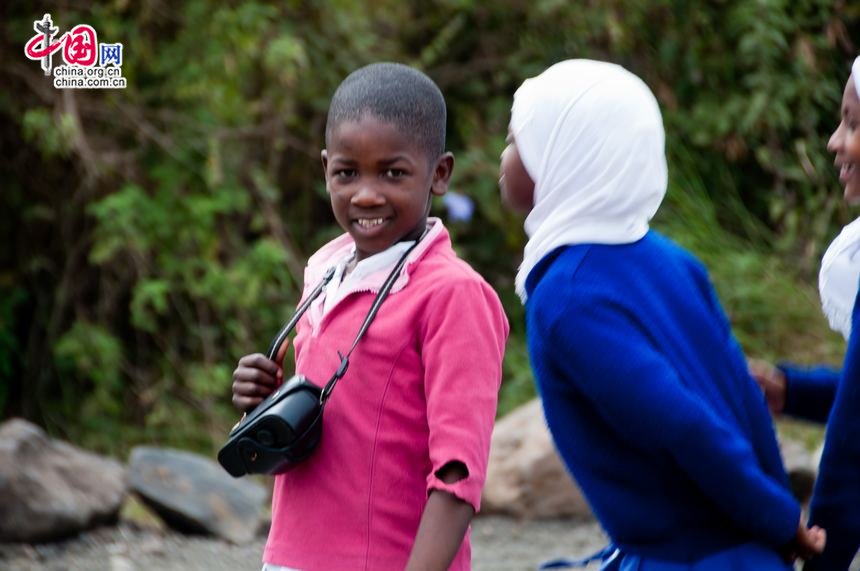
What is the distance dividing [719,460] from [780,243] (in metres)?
4.97

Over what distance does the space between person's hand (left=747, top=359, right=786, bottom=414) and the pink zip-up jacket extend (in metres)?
0.47

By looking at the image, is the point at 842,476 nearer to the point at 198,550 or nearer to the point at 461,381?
the point at 461,381

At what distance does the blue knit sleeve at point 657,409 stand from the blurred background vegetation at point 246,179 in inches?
170


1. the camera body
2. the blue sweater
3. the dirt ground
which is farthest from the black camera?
the dirt ground

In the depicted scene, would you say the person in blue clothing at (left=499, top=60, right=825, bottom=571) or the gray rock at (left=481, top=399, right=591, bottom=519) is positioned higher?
the person in blue clothing at (left=499, top=60, right=825, bottom=571)

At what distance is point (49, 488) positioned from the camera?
16.0 feet

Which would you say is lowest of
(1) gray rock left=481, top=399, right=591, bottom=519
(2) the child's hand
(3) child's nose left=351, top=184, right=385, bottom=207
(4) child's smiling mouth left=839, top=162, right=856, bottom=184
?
(1) gray rock left=481, top=399, right=591, bottom=519

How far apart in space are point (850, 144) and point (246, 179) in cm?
485

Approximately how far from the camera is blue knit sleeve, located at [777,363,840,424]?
2.43 meters

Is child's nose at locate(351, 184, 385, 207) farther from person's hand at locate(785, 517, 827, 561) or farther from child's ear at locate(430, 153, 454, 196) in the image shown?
person's hand at locate(785, 517, 827, 561)

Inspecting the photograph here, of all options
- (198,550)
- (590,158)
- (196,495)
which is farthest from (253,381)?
(196,495)

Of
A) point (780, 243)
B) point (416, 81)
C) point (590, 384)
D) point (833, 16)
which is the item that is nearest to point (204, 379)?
point (780, 243)

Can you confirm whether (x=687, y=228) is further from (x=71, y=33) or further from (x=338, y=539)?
(x=338, y=539)

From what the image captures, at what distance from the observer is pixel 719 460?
6.54 ft
